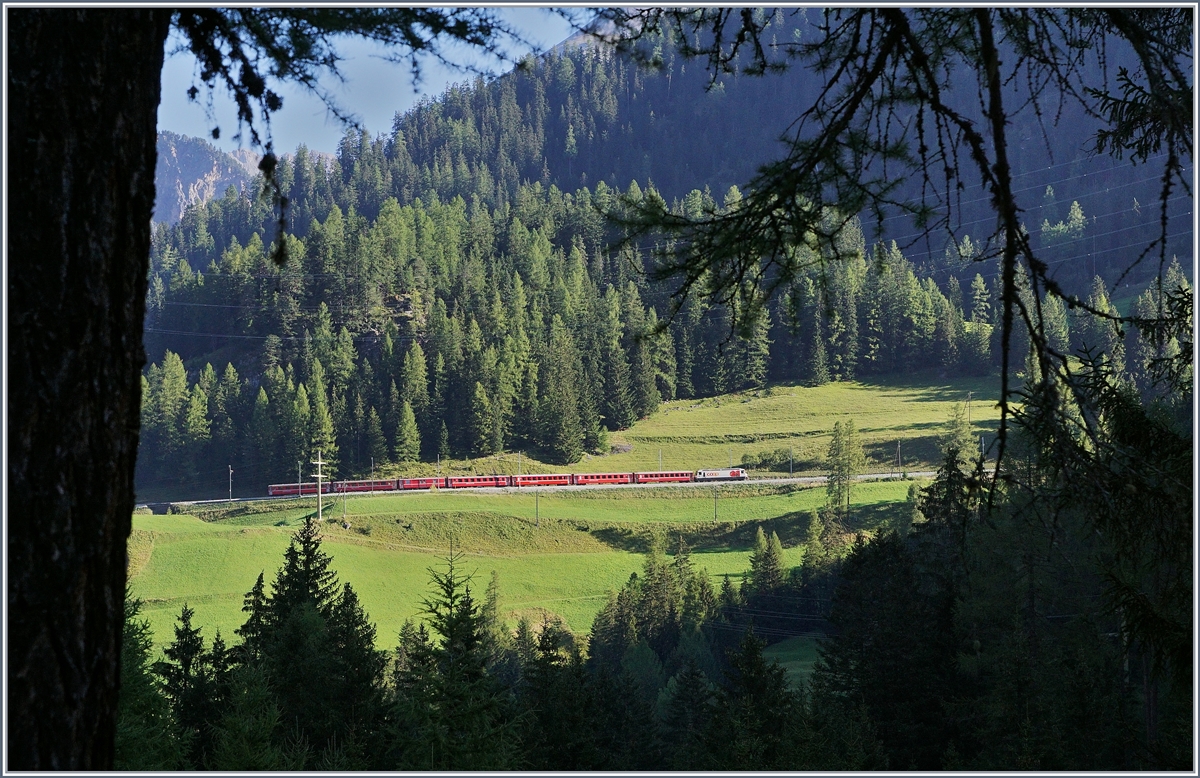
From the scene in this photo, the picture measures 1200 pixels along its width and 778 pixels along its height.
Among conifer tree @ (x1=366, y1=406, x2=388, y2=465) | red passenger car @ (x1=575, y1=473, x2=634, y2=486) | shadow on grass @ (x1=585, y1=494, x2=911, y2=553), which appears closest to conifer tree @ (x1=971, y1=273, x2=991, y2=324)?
red passenger car @ (x1=575, y1=473, x2=634, y2=486)

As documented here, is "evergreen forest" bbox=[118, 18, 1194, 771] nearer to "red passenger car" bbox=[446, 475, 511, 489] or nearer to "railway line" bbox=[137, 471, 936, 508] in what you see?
"railway line" bbox=[137, 471, 936, 508]

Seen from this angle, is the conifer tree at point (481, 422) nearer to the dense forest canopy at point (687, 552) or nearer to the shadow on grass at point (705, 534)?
the dense forest canopy at point (687, 552)

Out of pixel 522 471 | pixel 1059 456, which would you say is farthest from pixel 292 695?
pixel 522 471

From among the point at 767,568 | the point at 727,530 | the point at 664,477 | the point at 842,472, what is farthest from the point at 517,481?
the point at 767,568

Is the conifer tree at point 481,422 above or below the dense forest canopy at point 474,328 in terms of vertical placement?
below

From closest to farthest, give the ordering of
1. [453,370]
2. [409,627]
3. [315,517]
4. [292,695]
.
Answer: [292,695] < [409,627] < [315,517] < [453,370]

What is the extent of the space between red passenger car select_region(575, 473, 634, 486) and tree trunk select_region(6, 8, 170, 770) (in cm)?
5441

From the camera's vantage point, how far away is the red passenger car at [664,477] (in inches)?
2121

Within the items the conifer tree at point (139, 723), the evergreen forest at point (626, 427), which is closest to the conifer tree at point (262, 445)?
the evergreen forest at point (626, 427)

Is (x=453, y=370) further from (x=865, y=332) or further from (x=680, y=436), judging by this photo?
(x=865, y=332)

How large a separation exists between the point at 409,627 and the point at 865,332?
5548cm

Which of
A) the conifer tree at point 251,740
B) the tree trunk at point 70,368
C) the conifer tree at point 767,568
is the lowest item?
the conifer tree at point 767,568

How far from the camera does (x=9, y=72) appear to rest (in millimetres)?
1409

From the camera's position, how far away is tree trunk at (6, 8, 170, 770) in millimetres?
1366
